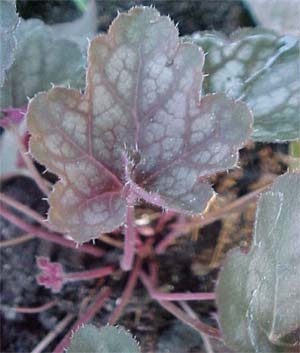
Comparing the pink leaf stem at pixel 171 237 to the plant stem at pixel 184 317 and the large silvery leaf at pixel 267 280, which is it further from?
the large silvery leaf at pixel 267 280

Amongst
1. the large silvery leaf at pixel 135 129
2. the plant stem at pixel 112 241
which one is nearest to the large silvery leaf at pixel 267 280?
the large silvery leaf at pixel 135 129

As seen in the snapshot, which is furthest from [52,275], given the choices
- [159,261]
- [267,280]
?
[267,280]

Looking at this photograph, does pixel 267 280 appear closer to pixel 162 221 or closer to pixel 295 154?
pixel 295 154

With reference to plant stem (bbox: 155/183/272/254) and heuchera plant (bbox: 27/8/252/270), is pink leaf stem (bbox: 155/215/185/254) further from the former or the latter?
heuchera plant (bbox: 27/8/252/270)

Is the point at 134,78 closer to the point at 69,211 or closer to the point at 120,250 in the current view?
the point at 69,211

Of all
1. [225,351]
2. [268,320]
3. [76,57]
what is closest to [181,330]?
[225,351]
